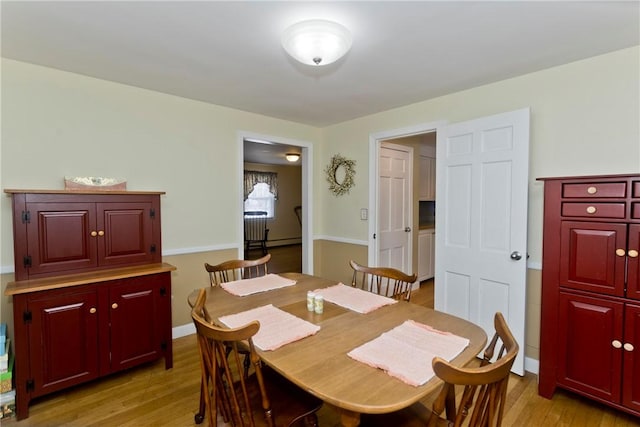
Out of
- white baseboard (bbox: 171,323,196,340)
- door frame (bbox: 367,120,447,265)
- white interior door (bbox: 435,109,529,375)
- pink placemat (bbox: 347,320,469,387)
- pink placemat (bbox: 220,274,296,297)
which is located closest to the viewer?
pink placemat (bbox: 347,320,469,387)

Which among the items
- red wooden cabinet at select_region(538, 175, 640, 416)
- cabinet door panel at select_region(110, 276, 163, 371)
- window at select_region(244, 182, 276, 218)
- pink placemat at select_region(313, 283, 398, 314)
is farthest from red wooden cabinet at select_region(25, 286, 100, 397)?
window at select_region(244, 182, 276, 218)

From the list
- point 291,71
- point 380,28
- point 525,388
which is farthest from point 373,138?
point 525,388

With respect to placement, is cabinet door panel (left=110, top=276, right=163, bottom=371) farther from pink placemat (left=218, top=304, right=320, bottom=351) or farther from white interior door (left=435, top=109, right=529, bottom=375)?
white interior door (left=435, top=109, right=529, bottom=375)

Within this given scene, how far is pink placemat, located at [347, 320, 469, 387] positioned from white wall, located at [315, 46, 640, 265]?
62.6 inches

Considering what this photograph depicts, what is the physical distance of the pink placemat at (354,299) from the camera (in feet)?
5.89

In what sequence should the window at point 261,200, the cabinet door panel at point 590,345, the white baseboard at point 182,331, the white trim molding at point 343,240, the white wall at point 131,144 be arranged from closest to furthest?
the cabinet door panel at point 590,345
the white wall at point 131,144
the white baseboard at point 182,331
the white trim molding at point 343,240
the window at point 261,200

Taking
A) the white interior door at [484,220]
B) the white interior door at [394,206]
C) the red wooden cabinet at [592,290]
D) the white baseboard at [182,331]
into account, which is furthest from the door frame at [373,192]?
the white baseboard at [182,331]

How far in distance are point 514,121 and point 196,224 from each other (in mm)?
2937

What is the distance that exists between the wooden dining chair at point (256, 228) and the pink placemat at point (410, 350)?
635cm

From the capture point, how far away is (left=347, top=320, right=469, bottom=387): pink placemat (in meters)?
1.12

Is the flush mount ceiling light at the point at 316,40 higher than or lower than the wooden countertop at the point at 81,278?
higher

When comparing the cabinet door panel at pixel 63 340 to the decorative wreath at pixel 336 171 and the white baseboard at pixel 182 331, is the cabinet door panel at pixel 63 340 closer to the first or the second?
the white baseboard at pixel 182 331

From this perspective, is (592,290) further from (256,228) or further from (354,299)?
(256,228)

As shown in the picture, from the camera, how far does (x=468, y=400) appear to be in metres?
1.01
